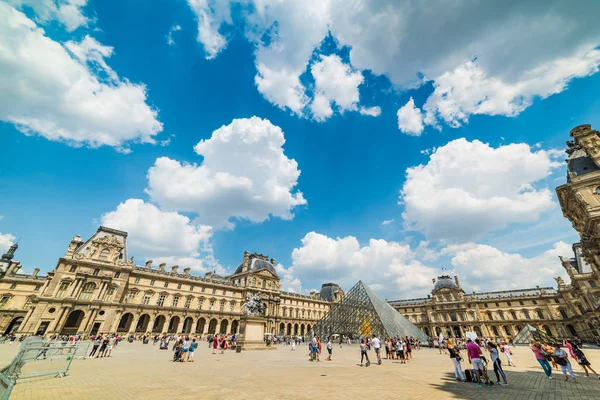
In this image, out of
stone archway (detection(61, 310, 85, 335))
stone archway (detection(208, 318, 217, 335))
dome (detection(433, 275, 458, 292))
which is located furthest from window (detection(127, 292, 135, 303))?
dome (detection(433, 275, 458, 292))

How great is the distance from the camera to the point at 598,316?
3250 cm

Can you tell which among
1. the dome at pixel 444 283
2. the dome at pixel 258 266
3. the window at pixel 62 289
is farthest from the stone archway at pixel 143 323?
the dome at pixel 444 283

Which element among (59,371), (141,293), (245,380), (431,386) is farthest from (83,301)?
(431,386)

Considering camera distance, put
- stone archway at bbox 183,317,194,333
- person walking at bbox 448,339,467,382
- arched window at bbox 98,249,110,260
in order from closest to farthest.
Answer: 1. person walking at bbox 448,339,467,382
2. arched window at bbox 98,249,110,260
3. stone archway at bbox 183,317,194,333

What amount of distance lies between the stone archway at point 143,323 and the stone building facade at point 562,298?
54200 millimetres

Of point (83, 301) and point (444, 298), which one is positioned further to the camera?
point (444, 298)

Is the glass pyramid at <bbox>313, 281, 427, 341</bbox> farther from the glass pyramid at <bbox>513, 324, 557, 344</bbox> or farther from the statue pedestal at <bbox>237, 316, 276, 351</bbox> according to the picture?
the glass pyramid at <bbox>513, 324, 557, 344</bbox>

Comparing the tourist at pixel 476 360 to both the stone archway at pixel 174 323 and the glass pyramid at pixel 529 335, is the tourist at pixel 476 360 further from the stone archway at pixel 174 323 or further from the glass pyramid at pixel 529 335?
the stone archway at pixel 174 323

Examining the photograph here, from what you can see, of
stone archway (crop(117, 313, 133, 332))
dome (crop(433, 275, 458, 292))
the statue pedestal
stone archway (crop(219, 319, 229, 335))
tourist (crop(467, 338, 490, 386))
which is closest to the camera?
tourist (crop(467, 338, 490, 386))

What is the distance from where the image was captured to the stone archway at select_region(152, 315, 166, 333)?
135ft

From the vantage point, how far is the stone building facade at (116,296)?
3225 cm

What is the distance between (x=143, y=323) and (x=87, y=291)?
10283mm

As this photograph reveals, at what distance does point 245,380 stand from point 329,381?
2.81m

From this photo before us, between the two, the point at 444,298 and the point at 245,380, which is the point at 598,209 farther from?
the point at 444,298
